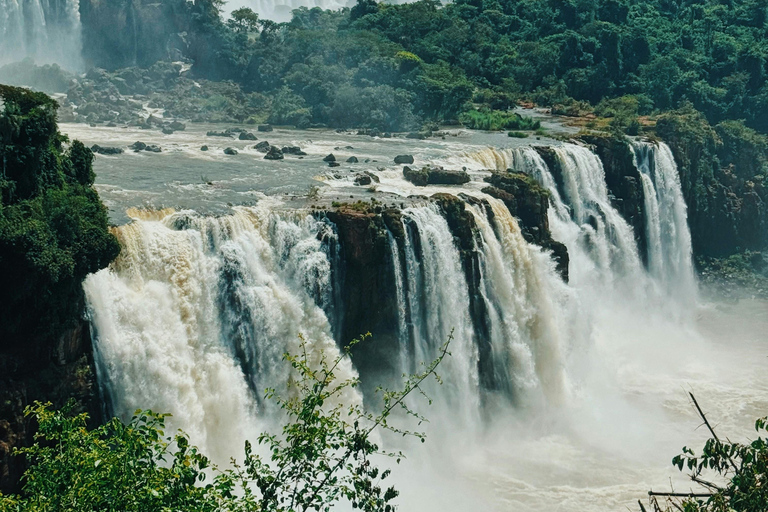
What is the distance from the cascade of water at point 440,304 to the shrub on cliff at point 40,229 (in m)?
9.56

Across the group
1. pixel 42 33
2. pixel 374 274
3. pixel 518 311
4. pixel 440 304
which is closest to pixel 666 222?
pixel 518 311

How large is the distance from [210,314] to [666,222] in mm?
27727

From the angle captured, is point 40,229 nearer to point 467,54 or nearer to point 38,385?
point 38,385

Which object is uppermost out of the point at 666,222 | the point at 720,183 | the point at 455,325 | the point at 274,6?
the point at 274,6

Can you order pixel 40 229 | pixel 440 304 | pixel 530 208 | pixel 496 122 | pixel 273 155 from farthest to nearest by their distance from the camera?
pixel 496 122 → pixel 273 155 → pixel 530 208 → pixel 440 304 → pixel 40 229

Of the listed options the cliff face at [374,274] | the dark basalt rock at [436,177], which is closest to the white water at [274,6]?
the dark basalt rock at [436,177]

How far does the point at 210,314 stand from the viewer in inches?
925

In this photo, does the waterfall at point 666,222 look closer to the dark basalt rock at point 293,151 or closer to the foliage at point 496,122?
the foliage at point 496,122

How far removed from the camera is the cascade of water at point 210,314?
21547 millimetres

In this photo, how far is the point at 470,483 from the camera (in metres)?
25.6

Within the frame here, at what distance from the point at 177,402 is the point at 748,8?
64.6m

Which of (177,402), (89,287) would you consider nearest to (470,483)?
(177,402)

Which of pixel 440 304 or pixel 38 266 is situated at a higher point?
pixel 38 266

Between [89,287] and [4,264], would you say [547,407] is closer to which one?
[89,287]
